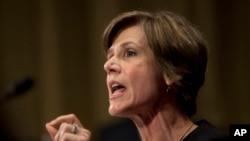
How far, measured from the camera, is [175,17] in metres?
1.84

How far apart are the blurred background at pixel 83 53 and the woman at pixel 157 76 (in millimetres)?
1788

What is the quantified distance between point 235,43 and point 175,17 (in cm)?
196

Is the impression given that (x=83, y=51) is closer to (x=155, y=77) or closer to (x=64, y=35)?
(x=64, y=35)

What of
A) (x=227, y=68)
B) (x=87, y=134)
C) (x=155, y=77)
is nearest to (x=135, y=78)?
(x=155, y=77)

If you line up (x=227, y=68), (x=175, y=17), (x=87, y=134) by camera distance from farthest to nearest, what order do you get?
(x=227, y=68) → (x=175, y=17) → (x=87, y=134)

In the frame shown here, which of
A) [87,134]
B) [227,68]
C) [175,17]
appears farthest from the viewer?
[227,68]

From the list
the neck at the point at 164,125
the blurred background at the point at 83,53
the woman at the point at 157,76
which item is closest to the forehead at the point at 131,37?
the woman at the point at 157,76

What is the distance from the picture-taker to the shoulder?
1.70 metres

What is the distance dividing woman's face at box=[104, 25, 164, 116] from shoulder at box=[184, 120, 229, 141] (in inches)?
6.4

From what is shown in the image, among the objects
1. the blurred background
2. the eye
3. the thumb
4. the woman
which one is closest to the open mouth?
the woman

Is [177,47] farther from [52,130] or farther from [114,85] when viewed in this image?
[52,130]

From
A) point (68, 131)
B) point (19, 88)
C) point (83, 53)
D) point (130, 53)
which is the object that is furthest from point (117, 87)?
point (83, 53)

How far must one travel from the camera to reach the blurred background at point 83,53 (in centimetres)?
367

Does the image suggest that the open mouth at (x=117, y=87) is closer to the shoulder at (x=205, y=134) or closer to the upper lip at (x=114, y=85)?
the upper lip at (x=114, y=85)
